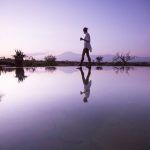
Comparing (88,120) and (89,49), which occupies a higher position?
(89,49)

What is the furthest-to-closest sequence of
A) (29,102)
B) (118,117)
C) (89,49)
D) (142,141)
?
(89,49) < (29,102) < (118,117) < (142,141)

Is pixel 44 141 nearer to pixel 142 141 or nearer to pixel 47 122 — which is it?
pixel 47 122

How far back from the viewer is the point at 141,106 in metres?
2.90

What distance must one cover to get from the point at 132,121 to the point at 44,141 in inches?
33.8

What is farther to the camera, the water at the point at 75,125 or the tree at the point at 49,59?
the tree at the point at 49,59

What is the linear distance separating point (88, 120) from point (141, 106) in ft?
3.10

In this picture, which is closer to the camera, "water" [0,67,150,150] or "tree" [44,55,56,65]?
"water" [0,67,150,150]

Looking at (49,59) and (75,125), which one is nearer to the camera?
(75,125)

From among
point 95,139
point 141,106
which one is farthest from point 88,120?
point 141,106

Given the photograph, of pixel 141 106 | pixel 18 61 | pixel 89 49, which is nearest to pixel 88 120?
pixel 141 106

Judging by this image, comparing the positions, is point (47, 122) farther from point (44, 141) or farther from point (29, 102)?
point (29, 102)

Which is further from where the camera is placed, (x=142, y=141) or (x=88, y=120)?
(x=88, y=120)

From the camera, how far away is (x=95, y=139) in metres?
1.71

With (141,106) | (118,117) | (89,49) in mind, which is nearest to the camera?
(118,117)
